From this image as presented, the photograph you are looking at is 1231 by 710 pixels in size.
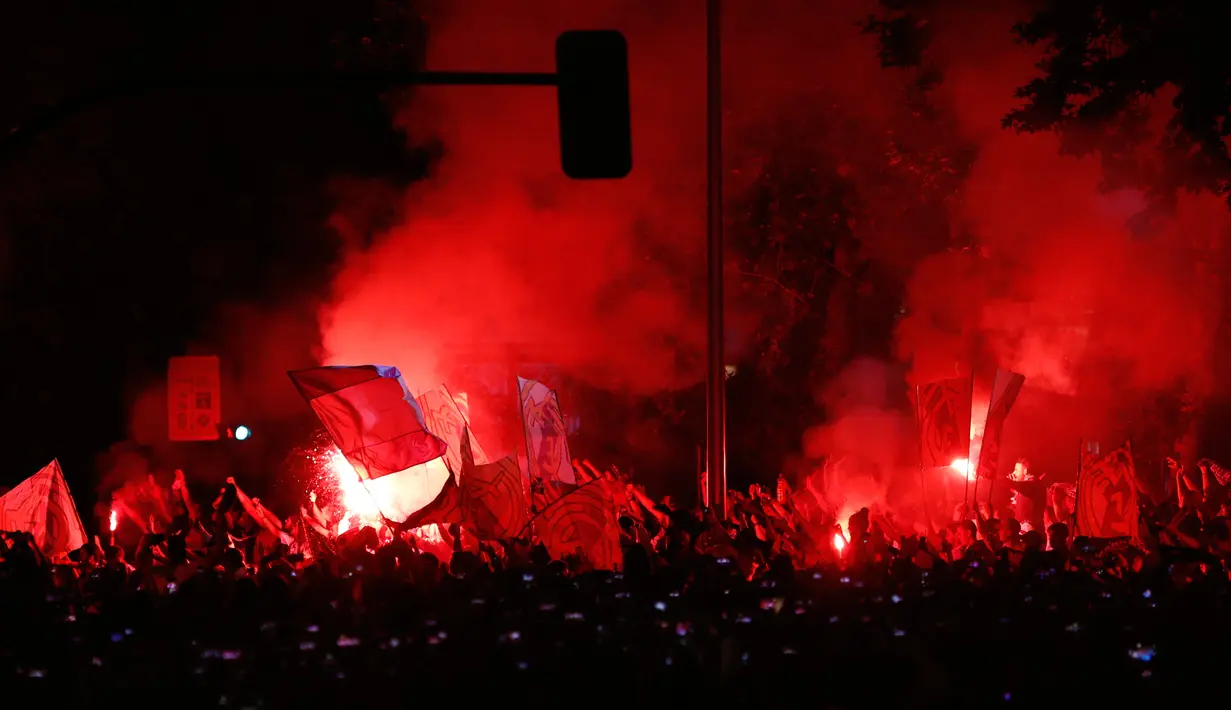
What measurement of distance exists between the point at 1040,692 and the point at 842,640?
2.00 ft

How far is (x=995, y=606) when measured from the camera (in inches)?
180

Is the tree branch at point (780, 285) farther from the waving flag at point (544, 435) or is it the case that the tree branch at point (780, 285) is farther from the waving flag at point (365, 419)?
the waving flag at point (365, 419)

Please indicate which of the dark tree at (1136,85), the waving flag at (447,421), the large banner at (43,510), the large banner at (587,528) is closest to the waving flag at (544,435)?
the waving flag at (447,421)

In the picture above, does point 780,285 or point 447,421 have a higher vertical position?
point 780,285

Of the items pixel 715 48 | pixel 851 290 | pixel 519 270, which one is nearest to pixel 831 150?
pixel 851 290

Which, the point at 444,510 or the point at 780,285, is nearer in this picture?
the point at 444,510

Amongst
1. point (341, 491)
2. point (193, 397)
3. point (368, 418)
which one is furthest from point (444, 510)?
point (193, 397)

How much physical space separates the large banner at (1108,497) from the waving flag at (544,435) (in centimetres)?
323

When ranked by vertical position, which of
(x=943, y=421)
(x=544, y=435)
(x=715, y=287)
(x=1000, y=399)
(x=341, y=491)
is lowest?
(x=341, y=491)

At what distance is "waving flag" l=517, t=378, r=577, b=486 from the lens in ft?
28.4

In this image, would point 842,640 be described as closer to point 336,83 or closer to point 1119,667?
point 1119,667

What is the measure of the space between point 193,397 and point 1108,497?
8.75m

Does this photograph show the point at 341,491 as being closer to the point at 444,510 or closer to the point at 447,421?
the point at 447,421

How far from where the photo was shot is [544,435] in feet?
28.8
